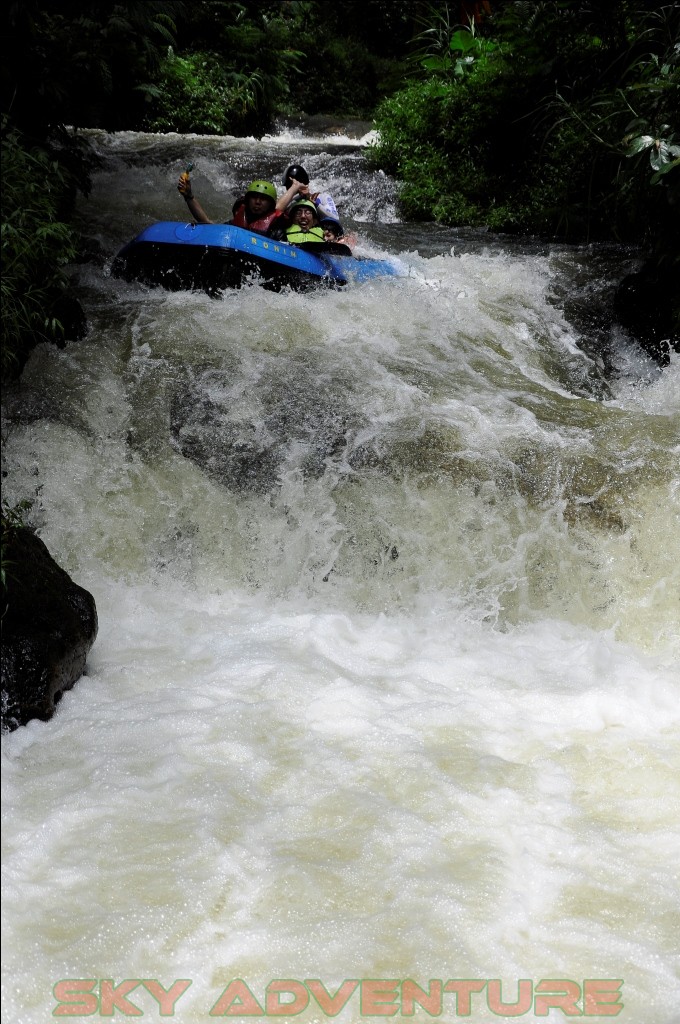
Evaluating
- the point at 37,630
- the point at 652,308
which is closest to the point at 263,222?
the point at 652,308

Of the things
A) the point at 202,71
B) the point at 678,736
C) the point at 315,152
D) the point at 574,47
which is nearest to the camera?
the point at 678,736

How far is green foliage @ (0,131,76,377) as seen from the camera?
4109 millimetres

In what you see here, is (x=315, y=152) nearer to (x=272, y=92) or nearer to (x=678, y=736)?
(x=272, y=92)

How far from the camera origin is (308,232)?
6266mm

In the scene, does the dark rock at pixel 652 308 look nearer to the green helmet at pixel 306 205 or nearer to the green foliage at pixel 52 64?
the green helmet at pixel 306 205

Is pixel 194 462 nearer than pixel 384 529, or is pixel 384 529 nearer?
pixel 384 529

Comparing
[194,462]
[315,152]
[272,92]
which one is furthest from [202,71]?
[194,462]

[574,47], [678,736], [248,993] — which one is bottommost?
[248,993]

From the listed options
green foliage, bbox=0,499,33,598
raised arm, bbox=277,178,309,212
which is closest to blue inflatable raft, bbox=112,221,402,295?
raised arm, bbox=277,178,309,212

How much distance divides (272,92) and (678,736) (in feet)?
39.4

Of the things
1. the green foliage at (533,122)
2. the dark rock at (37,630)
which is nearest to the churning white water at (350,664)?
the dark rock at (37,630)

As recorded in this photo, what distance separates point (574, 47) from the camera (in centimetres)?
847

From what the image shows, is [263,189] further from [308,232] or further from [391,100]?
[391,100]

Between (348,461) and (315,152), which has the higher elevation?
(315,152)
